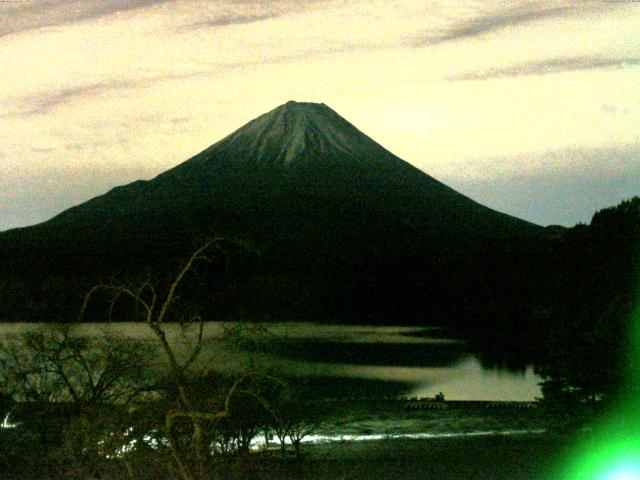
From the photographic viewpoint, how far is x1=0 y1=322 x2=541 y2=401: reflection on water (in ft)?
98.3

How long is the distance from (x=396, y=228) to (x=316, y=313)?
27490mm

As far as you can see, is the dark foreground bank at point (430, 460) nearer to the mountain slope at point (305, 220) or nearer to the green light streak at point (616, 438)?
the green light streak at point (616, 438)

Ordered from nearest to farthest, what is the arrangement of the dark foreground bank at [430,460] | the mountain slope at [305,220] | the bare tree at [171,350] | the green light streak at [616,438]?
1. the bare tree at [171,350]
2. the dark foreground bank at [430,460]
3. the green light streak at [616,438]
4. the mountain slope at [305,220]

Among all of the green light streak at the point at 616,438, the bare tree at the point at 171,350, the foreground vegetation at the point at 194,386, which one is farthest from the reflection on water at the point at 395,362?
the bare tree at the point at 171,350

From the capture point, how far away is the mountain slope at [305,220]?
7275cm

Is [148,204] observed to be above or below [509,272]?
above

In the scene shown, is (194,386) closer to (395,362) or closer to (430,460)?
(430,460)

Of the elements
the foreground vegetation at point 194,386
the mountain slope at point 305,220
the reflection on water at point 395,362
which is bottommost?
the reflection on water at point 395,362

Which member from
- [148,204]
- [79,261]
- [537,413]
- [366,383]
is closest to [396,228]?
[148,204]

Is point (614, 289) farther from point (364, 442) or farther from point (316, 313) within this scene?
point (316, 313)

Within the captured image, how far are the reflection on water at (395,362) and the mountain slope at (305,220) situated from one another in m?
13.9

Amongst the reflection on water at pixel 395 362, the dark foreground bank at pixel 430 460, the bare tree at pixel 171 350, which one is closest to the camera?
the bare tree at pixel 171 350

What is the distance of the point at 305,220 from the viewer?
93.7 meters

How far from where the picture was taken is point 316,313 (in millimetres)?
69625
